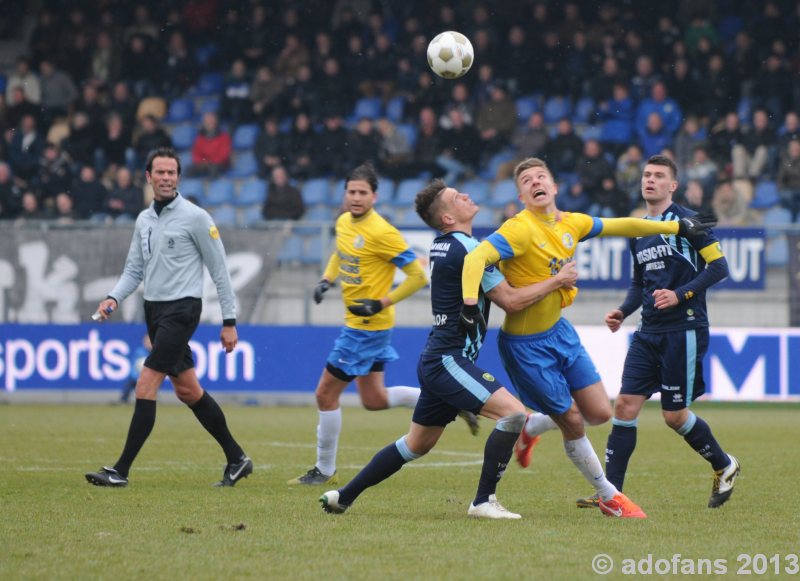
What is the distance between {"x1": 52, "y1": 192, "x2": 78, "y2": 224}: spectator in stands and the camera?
19766mm

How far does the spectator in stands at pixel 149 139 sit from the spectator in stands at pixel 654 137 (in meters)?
7.85

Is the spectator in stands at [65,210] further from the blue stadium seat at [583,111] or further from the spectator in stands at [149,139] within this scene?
the blue stadium seat at [583,111]

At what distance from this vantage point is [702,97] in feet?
69.1

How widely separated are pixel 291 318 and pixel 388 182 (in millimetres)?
4408

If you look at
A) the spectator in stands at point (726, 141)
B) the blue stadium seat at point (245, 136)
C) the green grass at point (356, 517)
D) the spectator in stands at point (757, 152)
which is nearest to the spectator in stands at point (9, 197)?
the blue stadium seat at point (245, 136)

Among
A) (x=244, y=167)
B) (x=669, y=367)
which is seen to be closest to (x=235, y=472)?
(x=669, y=367)

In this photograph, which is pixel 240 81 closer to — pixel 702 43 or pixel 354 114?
pixel 354 114

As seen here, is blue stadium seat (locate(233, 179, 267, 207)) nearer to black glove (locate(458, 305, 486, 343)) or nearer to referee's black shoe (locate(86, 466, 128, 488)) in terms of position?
referee's black shoe (locate(86, 466, 128, 488))

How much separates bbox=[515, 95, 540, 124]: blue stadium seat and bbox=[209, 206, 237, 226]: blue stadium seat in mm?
5161

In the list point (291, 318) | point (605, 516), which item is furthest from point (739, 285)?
point (605, 516)

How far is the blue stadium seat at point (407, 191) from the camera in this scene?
67.3ft

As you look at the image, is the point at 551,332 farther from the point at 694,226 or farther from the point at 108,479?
the point at 108,479

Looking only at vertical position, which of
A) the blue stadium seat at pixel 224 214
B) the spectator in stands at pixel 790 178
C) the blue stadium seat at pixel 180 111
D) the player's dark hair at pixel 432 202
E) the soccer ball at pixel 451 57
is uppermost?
the blue stadium seat at pixel 180 111

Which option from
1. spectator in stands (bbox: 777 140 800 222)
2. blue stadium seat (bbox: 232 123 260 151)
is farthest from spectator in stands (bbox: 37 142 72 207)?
spectator in stands (bbox: 777 140 800 222)
